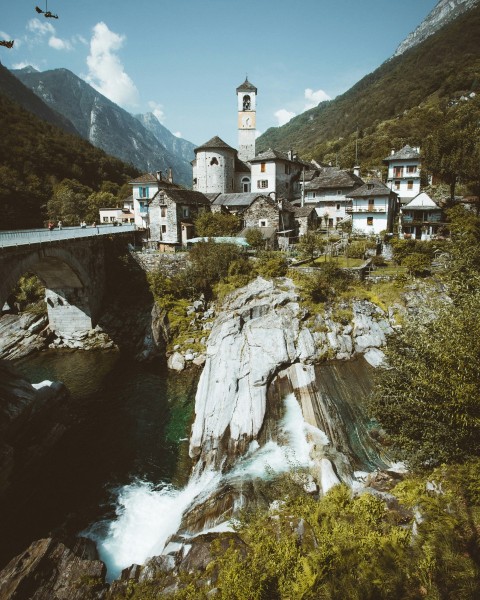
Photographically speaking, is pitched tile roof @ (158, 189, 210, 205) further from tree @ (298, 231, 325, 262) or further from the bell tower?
the bell tower

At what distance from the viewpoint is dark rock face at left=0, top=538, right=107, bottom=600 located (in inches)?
421

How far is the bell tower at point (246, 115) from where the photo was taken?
63.8 m

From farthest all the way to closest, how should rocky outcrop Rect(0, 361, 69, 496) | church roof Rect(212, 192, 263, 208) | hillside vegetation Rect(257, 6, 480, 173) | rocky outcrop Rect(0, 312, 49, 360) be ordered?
hillside vegetation Rect(257, 6, 480, 173) → church roof Rect(212, 192, 263, 208) → rocky outcrop Rect(0, 312, 49, 360) → rocky outcrop Rect(0, 361, 69, 496)

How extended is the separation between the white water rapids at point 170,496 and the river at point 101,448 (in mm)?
742

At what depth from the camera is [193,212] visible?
46.8m

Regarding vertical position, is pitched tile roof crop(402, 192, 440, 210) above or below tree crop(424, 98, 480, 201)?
below

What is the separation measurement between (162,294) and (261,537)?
26.6m

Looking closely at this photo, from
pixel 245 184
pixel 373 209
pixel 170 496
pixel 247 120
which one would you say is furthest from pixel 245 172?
pixel 170 496

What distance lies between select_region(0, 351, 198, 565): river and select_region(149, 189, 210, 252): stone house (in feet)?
66.7

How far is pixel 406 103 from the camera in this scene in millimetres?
124750

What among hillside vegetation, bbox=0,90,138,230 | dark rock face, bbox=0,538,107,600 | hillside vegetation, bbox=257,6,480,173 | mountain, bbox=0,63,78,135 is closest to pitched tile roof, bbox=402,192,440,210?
hillside vegetation, bbox=257,6,480,173

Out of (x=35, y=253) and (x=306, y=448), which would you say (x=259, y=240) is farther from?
(x=306, y=448)

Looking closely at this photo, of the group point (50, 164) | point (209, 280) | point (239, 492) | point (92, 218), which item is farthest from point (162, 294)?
point (50, 164)

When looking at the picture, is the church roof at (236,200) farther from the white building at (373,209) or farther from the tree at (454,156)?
the tree at (454,156)
